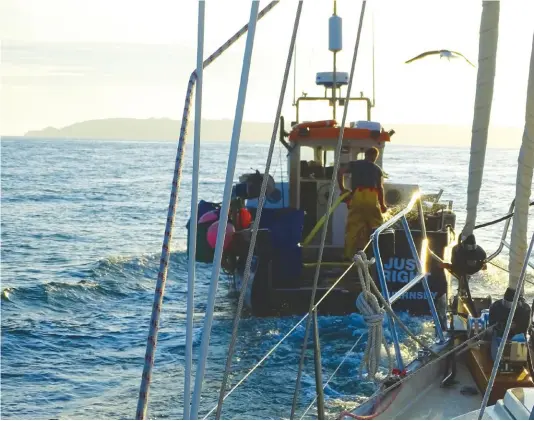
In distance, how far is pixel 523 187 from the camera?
4.92 m

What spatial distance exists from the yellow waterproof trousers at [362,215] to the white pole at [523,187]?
18.7ft

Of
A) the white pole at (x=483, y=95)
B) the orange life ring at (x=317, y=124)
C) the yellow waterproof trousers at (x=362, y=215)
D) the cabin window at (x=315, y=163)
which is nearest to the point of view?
the white pole at (x=483, y=95)

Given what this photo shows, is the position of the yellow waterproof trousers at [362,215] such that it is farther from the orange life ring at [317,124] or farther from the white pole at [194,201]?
the white pole at [194,201]

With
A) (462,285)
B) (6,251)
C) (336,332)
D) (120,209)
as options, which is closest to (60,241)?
(6,251)

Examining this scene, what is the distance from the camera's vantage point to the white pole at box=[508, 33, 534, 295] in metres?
4.87

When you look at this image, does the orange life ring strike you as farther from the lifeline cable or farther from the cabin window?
the lifeline cable

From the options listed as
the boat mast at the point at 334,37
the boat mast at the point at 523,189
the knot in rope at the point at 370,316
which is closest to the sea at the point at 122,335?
the boat mast at the point at 334,37

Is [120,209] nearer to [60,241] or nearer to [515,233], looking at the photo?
[60,241]

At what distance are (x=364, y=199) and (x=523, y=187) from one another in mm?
5924

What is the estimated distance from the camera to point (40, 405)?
1006 centimetres

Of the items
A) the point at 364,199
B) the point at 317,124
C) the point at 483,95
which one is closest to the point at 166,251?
the point at 483,95

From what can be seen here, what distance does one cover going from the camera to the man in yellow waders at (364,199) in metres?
10.6

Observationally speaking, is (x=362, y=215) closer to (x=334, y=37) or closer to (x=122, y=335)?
(x=122, y=335)

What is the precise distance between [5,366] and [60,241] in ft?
50.6
